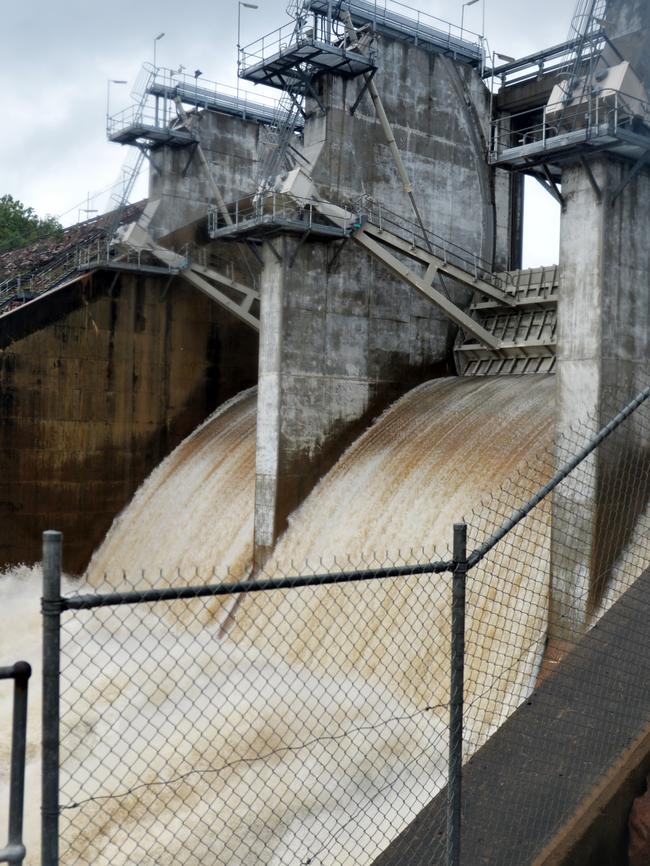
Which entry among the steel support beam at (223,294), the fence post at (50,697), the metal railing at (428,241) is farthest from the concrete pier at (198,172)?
the fence post at (50,697)

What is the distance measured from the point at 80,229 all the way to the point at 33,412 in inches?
385

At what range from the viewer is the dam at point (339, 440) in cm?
814

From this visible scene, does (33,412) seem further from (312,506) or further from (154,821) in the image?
(154,821)

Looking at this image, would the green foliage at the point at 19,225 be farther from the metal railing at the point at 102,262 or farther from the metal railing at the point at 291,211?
the metal railing at the point at 291,211

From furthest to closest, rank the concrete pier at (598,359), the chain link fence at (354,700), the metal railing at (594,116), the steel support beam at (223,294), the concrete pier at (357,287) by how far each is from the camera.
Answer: the steel support beam at (223,294) → the concrete pier at (357,287) → the metal railing at (594,116) → the concrete pier at (598,359) → the chain link fence at (354,700)

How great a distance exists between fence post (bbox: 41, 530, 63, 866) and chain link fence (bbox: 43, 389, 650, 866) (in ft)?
9.13

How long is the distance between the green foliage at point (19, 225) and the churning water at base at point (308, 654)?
74.2 feet

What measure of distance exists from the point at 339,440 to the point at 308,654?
4.35m

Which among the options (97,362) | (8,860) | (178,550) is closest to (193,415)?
(97,362)

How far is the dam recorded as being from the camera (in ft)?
26.7

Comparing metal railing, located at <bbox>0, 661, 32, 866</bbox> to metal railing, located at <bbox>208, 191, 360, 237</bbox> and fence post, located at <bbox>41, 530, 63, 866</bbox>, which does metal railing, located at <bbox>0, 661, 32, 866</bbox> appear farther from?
metal railing, located at <bbox>208, 191, 360, 237</bbox>

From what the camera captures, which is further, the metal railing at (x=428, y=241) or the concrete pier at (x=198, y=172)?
the concrete pier at (x=198, y=172)

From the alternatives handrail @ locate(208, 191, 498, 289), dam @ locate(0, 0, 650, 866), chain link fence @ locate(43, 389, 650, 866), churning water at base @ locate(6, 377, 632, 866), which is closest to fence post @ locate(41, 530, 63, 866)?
dam @ locate(0, 0, 650, 866)

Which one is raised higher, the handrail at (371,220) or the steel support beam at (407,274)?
the handrail at (371,220)
